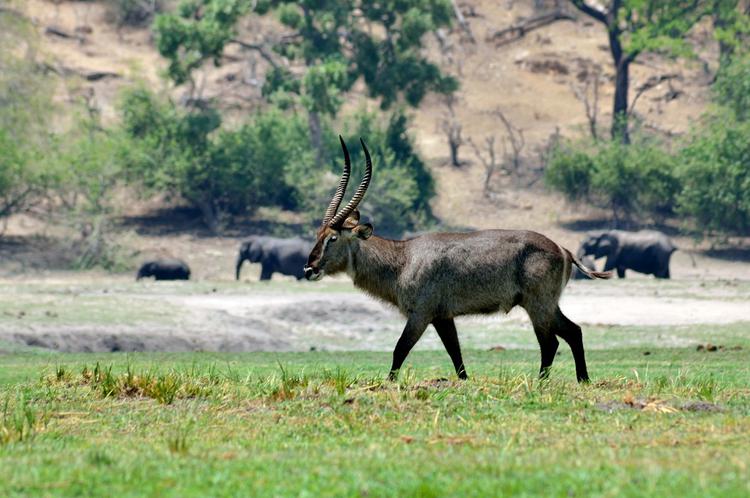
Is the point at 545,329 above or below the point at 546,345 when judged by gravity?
above

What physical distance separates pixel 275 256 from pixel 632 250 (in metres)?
10.5

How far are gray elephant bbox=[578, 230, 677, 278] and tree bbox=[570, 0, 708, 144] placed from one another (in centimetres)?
984

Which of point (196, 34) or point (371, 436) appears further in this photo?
point (196, 34)

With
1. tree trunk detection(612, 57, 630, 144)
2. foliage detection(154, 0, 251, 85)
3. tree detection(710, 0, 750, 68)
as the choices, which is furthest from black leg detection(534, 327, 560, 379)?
tree detection(710, 0, 750, 68)

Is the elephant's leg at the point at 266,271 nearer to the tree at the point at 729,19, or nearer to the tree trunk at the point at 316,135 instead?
the tree trunk at the point at 316,135

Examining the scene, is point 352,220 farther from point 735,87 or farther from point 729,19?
point 729,19

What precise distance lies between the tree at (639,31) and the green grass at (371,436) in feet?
133

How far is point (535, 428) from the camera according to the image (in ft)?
29.8

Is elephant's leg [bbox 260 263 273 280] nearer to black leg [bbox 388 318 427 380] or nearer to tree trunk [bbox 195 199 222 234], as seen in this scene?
tree trunk [bbox 195 199 222 234]

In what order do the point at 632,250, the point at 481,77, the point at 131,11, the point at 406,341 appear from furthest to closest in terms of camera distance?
the point at 131,11 < the point at 481,77 < the point at 632,250 < the point at 406,341

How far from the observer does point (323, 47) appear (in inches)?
1937

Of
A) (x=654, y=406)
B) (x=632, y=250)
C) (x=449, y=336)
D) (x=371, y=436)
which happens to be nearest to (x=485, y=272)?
(x=449, y=336)

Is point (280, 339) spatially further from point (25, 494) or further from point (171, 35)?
point (171, 35)

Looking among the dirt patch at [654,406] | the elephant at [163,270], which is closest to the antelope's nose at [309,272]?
the dirt patch at [654,406]
